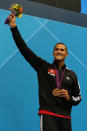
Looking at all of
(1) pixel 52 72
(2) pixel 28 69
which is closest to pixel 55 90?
(1) pixel 52 72

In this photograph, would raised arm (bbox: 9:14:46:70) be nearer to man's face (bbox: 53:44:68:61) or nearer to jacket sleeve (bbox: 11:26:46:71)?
jacket sleeve (bbox: 11:26:46:71)

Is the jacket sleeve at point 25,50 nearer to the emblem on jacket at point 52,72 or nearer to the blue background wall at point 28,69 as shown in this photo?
the emblem on jacket at point 52,72

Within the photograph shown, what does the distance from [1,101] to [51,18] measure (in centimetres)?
119

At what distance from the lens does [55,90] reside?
5.08 feet

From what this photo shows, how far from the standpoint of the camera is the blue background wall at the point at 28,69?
239cm

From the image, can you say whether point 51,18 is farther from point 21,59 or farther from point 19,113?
point 19,113

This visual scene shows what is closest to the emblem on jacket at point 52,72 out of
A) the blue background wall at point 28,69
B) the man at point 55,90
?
the man at point 55,90

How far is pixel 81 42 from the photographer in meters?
3.03

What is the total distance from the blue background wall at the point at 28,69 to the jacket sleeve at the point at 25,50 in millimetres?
803

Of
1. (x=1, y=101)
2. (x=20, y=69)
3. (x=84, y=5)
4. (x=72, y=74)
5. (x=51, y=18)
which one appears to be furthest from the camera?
(x=84, y=5)

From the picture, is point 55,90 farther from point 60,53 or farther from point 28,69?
point 28,69

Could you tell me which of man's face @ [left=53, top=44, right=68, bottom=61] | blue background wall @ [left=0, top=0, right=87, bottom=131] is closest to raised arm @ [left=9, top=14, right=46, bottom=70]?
man's face @ [left=53, top=44, right=68, bottom=61]

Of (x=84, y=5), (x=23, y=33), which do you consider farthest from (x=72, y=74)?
(x=84, y=5)

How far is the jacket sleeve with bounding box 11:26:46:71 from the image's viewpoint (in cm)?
162
